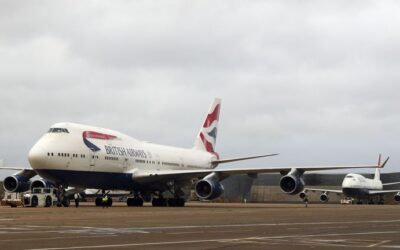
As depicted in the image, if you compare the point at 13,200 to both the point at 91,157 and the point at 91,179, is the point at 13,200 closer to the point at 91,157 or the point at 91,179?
the point at 91,179

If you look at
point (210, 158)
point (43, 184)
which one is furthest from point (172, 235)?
point (210, 158)

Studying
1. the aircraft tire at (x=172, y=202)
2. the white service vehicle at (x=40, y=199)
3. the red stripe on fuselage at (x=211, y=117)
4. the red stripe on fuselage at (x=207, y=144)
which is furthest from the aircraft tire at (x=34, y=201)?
the red stripe on fuselage at (x=211, y=117)

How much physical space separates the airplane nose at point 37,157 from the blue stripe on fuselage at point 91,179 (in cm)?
53

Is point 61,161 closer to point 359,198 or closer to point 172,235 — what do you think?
point 172,235

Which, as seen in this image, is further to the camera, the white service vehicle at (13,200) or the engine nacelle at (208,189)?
the white service vehicle at (13,200)

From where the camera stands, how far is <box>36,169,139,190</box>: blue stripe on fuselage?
4506 centimetres

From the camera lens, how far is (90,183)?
1871 inches

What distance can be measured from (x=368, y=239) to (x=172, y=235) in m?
5.05

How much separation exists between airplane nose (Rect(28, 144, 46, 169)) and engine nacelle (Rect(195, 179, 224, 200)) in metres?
11.0

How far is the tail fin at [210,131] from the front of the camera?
62750 mm

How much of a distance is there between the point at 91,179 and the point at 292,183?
13.6 meters

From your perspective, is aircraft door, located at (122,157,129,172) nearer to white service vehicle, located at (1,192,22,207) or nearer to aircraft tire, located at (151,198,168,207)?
aircraft tire, located at (151,198,168,207)

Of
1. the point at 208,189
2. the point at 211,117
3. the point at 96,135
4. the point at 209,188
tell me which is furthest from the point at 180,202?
the point at 211,117

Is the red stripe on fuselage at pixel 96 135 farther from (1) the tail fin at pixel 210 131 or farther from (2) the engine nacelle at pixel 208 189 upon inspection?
(1) the tail fin at pixel 210 131
